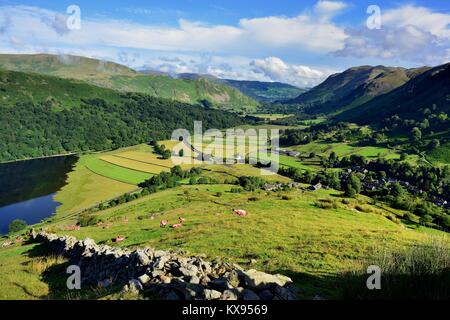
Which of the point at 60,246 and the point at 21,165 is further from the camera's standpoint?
the point at 21,165

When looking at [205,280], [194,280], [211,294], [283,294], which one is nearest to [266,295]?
[283,294]

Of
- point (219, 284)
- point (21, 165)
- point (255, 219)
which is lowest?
point (21, 165)

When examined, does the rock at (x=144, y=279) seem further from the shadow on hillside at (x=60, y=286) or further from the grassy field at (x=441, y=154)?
the grassy field at (x=441, y=154)

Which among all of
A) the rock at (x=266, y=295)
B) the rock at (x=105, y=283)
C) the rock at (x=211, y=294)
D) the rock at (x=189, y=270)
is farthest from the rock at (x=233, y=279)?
the rock at (x=105, y=283)

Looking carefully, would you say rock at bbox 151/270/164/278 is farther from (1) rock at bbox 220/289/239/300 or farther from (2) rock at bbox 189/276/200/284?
(1) rock at bbox 220/289/239/300
